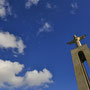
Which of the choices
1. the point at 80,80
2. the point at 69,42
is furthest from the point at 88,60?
the point at 69,42

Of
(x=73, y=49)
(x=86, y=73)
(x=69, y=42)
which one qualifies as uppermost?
(x=69, y=42)

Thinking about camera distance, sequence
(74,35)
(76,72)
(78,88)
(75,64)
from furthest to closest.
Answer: (74,35) < (75,64) < (76,72) < (78,88)

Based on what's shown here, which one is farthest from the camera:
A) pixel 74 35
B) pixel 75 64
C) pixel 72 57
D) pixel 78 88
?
pixel 74 35

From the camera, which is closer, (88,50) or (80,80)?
(80,80)

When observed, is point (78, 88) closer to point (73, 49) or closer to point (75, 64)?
point (75, 64)

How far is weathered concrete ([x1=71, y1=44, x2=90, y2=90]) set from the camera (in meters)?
16.5

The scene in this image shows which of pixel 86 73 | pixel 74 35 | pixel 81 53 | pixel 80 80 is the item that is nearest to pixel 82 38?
pixel 74 35

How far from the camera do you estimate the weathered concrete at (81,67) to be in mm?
16484

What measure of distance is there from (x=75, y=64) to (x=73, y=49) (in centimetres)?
344

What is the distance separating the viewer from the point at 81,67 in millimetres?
18781

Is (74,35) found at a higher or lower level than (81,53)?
higher

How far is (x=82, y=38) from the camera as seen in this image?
24766 millimetres

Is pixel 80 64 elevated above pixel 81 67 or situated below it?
above

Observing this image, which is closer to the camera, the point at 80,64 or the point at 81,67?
the point at 81,67
